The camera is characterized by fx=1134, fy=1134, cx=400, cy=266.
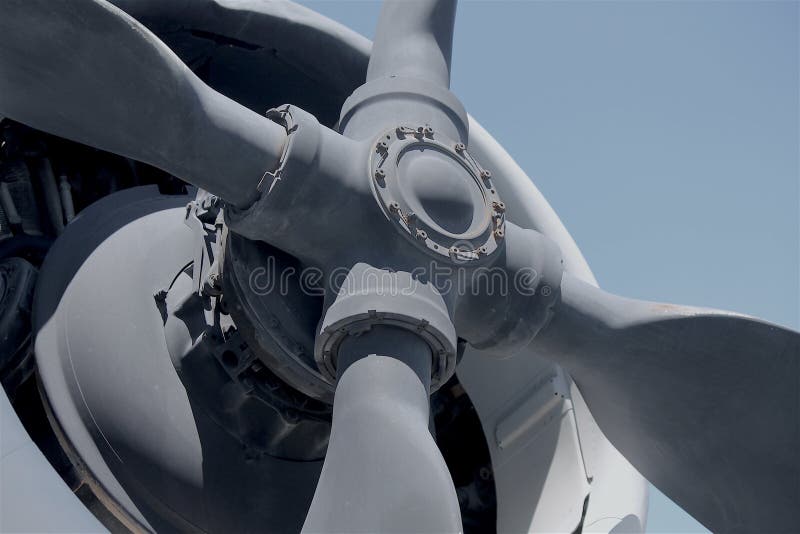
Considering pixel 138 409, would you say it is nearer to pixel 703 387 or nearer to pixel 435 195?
pixel 435 195

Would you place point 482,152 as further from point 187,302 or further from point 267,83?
point 187,302

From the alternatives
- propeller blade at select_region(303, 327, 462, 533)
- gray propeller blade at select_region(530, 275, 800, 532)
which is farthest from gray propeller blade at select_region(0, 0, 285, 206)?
gray propeller blade at select_region(530, 275, 800, 532)

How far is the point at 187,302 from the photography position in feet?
13.2

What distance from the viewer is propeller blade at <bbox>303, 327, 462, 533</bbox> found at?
2781 millimetres

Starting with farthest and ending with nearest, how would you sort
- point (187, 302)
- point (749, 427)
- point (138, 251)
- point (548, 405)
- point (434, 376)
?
point (548, 405) → point (138, 251) → point (187, 302) → point (749, 427) → point (434, 376)

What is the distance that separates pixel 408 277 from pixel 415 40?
3.84 feet

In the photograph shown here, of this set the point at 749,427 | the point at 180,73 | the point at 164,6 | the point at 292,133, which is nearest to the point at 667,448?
the point at 749,427

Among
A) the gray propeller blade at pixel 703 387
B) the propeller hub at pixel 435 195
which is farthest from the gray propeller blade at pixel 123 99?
the gray propeller blade at pixel 703 387

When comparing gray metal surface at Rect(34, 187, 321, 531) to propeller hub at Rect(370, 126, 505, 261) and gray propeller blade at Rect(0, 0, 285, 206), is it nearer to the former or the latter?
gray propeller blade at Rect(0, 0, 285, 206)

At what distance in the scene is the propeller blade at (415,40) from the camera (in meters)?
4.07

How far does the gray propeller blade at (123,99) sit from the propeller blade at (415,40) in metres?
0.85

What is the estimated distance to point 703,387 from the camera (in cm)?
378

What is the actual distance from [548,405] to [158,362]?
1.70 m

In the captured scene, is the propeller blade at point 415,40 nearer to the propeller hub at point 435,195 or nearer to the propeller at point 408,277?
the propeller at point 408,277
